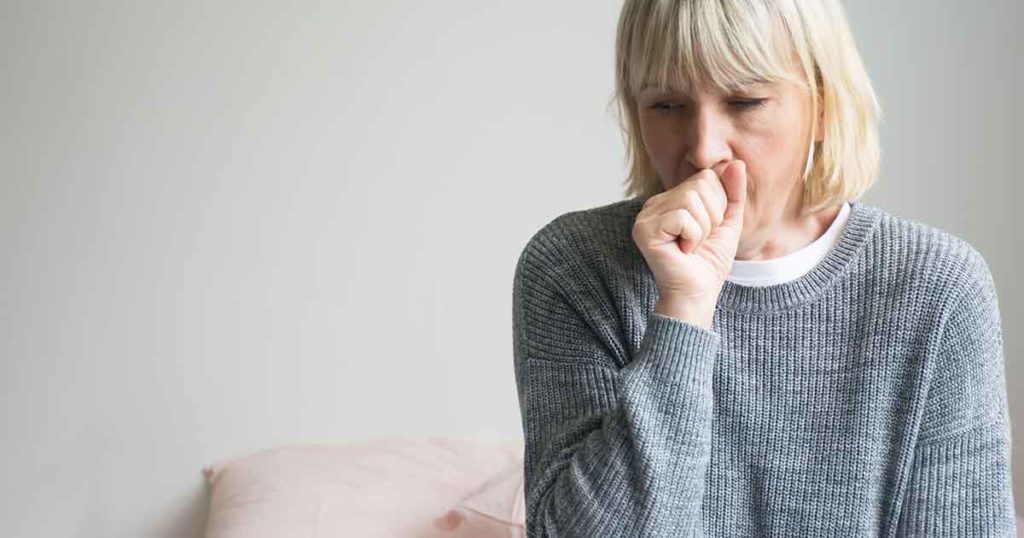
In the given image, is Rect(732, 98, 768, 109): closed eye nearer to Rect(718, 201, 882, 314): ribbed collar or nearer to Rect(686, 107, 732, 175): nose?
Rect(686, 107, 732, 175): nose

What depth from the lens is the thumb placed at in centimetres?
110

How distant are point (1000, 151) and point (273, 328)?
4.59ft

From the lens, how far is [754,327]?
1217 mm

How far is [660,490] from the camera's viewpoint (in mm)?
1065

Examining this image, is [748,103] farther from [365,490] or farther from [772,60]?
[365,490]

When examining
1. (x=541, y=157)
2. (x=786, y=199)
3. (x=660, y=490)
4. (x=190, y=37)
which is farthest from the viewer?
(x=541, y=157)

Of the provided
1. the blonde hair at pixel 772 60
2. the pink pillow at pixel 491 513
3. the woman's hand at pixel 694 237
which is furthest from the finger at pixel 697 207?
the pink pillow at pixel 491 513

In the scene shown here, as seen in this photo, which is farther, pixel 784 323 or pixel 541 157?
pixel 541 157

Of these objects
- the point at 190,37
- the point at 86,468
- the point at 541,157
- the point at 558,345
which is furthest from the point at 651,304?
the point at 86,468

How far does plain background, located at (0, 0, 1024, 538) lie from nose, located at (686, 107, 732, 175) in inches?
44.1

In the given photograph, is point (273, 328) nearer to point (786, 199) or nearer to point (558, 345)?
point (558, 345)

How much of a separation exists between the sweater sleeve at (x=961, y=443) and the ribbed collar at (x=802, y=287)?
0.37 feet

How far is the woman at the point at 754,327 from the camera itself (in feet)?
3.55

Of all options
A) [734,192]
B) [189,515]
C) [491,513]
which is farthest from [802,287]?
[189,515]
